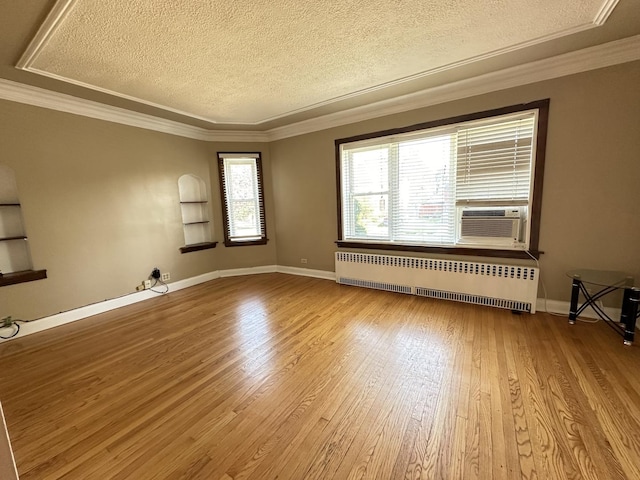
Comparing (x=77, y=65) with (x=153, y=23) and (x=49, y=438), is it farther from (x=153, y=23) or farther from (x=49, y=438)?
(x=49, y=438)

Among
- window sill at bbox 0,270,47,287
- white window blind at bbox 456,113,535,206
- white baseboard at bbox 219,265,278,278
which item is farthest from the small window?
white window blind at bbox 456,113,535,206

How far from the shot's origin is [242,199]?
4.97m

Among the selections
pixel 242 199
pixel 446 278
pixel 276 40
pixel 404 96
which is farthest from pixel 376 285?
pixel 276 40

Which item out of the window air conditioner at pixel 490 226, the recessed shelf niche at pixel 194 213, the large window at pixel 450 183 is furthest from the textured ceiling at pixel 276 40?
the recessed shelf niche at pixel 194 213

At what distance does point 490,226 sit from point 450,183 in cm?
70

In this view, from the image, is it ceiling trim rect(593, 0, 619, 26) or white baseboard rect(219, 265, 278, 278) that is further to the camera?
white baseboard rect(219, 265, 278, 278)

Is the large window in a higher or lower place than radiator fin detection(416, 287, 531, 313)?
higher

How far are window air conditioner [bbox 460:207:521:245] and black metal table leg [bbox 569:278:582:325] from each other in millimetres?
660

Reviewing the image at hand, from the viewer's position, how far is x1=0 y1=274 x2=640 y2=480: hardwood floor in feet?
4.51

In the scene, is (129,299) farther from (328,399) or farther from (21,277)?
(328,399)

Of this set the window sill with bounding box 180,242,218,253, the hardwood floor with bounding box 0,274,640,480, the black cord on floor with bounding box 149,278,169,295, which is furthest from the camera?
the window sill with bounding box 180,242,218,253

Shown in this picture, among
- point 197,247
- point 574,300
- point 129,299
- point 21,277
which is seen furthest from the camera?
point 197,247

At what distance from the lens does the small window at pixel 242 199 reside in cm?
484

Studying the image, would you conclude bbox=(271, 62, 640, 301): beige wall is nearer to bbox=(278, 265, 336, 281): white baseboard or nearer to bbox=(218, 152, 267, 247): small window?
bbox=(278, 265, 336, 281): white baseboard
